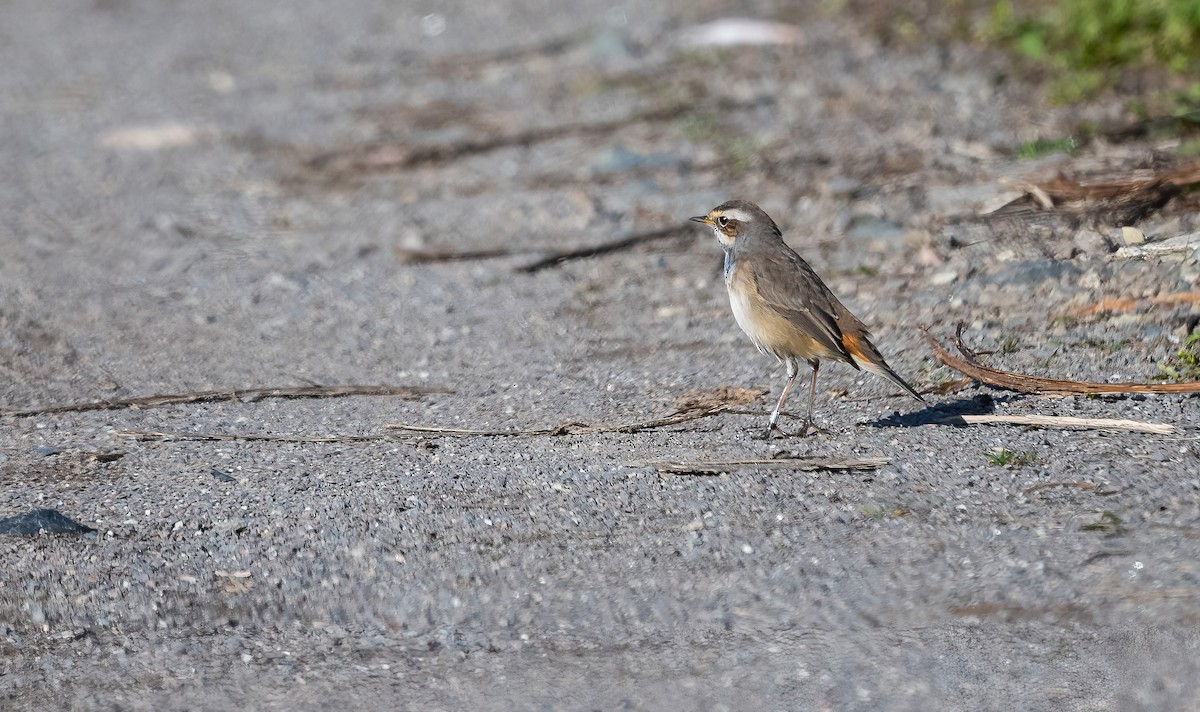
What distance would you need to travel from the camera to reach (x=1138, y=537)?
4.98m

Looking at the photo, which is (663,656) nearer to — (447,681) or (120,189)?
(447,681)

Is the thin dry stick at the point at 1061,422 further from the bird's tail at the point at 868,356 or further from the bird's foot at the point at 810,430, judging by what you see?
the bird's foot at the point at 810,430

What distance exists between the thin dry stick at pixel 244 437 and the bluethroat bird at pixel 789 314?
5.87 ft

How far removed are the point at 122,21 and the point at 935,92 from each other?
1034 centimetres

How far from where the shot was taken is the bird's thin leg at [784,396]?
6121mm

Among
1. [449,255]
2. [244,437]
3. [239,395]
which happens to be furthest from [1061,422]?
[449,255]

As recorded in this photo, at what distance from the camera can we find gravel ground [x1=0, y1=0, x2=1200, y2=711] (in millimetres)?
4676

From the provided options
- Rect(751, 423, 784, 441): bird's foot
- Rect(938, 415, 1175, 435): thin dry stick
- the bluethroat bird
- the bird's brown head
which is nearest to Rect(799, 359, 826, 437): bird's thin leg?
the bluethroat bird

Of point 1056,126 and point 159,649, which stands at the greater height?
point 1056,126

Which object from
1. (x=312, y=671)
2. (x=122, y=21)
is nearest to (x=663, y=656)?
(x=312, y=671)

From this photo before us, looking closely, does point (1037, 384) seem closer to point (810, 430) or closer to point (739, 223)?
point (810, 430)

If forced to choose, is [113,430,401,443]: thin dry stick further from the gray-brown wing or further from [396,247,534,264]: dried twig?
[396,247,534,264]: dried twig

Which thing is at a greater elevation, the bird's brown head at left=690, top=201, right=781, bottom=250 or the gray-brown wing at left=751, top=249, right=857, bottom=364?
the bird's brown head at left=690, top=201, right=781, bottom=250

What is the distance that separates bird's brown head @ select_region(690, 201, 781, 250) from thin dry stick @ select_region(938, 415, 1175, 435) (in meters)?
1.41
